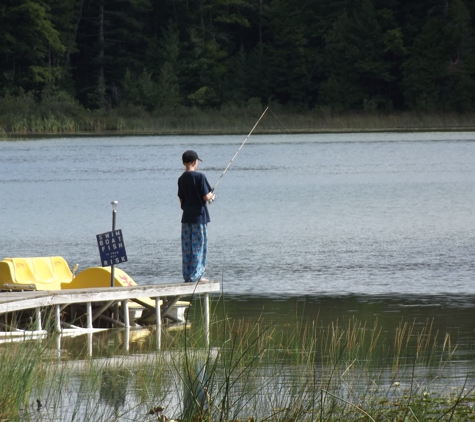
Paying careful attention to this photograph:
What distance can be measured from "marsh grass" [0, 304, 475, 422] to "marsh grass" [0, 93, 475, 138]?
44201mm

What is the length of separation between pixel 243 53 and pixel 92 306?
172ft

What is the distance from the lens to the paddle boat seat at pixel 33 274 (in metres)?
9.95

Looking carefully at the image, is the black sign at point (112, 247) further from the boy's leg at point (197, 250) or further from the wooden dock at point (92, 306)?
the boy's leg at point (197, 250)

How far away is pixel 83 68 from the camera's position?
6450 cm

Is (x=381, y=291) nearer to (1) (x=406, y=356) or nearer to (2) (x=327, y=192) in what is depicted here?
(1) (x=406, y=356)

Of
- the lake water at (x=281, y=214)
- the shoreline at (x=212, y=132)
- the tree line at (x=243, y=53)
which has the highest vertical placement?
the tree line at (x=243, y=53)

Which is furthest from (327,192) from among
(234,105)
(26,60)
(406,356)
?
(26,60)

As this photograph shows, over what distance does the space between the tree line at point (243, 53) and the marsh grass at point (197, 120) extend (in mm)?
1159

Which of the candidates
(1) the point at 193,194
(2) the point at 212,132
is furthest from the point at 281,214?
(2) the point at 212,132

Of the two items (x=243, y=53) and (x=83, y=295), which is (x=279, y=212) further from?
(x=243, y=53)

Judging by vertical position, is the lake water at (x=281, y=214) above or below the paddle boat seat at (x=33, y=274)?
below

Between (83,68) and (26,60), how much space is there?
508 cm

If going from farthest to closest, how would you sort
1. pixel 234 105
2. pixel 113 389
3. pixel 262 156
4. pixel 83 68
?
pixel 83 68, pixel 234 105, pixel 262 156, pixel 113 389

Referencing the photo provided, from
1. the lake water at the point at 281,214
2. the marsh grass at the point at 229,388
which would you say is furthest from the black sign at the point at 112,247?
the lake water at the point at 281,214
